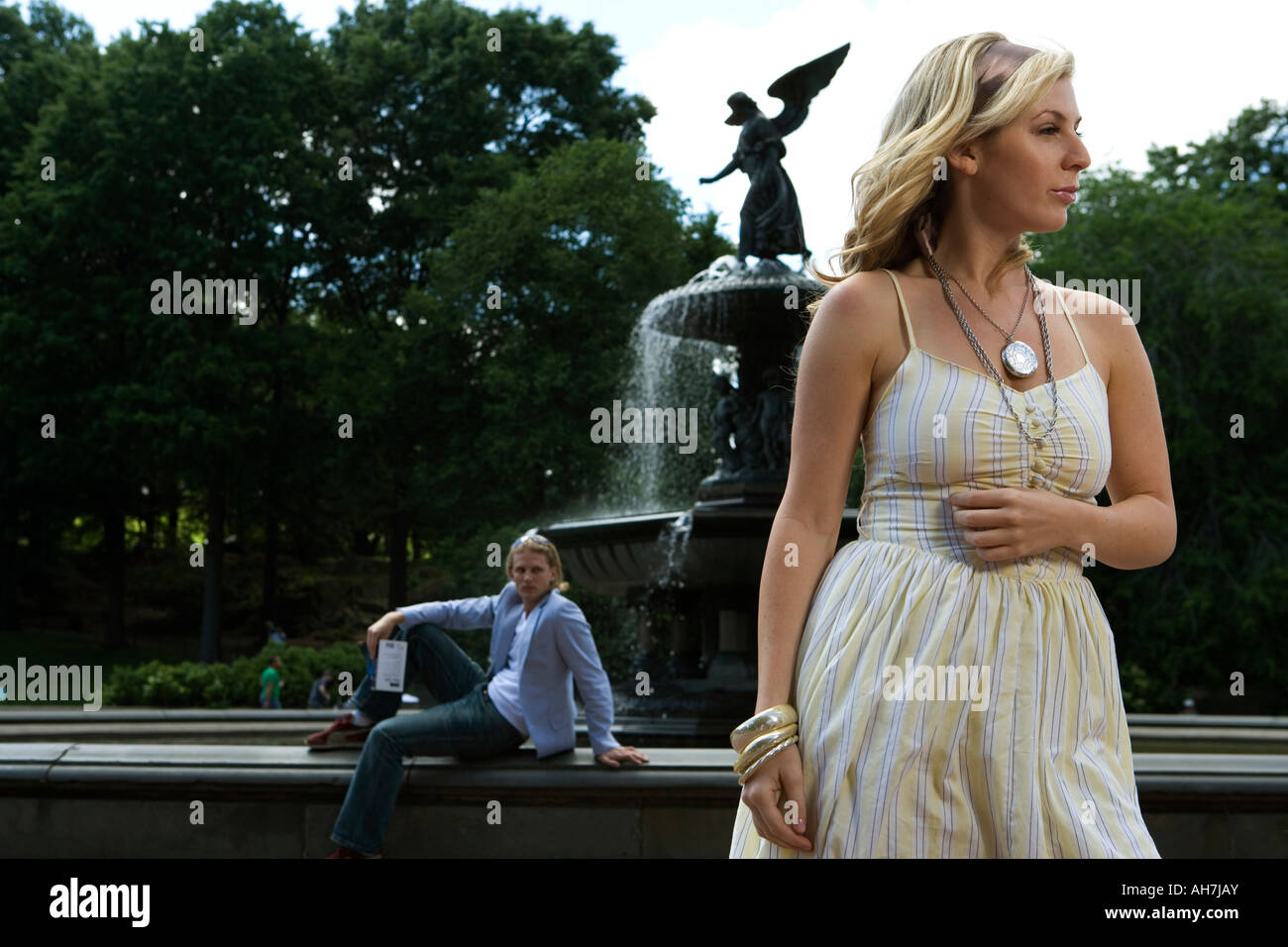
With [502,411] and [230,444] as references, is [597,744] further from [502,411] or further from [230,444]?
[230,444]

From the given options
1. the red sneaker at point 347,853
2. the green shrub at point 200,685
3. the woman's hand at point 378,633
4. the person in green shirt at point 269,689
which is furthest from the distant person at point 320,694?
the red sneaker at point 347,853

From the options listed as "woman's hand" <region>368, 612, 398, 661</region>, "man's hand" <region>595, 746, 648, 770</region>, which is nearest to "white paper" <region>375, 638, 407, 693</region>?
"woman's hand" <region>368, 612, 398, 661</region>

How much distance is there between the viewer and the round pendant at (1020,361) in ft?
6.75

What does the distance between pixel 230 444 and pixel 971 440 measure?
1084 inches

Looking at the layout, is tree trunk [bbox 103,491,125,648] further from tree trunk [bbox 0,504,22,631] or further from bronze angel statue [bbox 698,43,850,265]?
bronze angel statue [bbox 698,43,850,265]

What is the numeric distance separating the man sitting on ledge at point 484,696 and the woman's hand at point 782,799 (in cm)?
343

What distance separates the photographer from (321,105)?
102ft

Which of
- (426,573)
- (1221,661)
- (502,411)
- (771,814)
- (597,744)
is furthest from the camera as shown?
(426,573)

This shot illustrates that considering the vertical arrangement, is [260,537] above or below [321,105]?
below

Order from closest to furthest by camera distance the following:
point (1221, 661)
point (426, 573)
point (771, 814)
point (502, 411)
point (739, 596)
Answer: point (771, 814) < point (739, 596) < point (1221, 661) < point (502, 411) < point (426, 573)

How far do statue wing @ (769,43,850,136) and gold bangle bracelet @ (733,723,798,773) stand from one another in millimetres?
9333

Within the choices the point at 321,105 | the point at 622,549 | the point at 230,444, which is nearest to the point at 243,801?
the point at 622,549

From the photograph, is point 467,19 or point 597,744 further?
point 467,19
